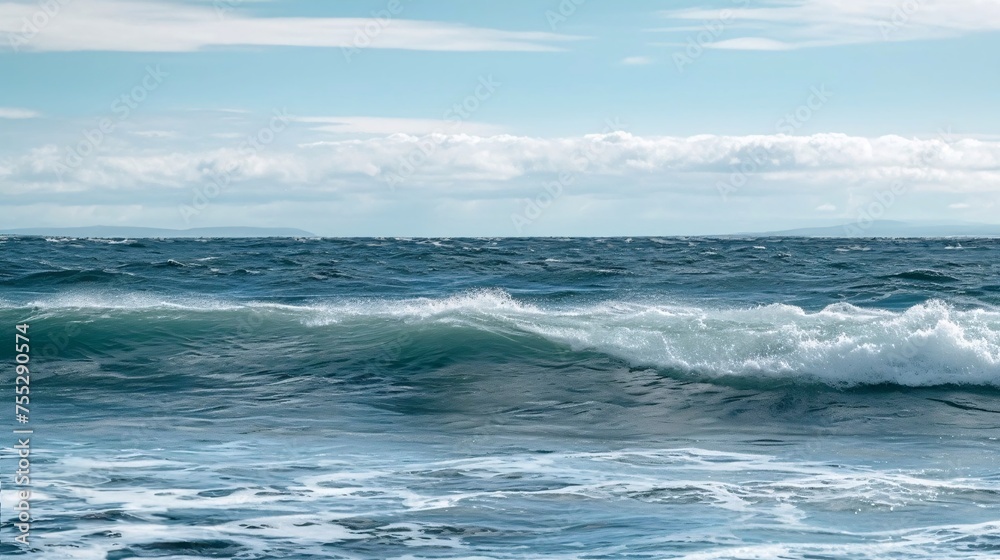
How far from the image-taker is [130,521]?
24.9 feet

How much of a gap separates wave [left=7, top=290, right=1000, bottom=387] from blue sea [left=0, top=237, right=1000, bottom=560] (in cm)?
6

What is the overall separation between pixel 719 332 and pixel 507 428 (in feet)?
22.1

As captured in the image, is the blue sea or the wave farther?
the wave

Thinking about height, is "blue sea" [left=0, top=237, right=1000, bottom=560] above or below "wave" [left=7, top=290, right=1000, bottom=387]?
below

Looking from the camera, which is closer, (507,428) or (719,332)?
(507,428)

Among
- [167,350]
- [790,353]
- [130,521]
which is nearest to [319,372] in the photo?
[167,350]

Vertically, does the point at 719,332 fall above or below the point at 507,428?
above

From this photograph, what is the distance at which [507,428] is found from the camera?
1222cm

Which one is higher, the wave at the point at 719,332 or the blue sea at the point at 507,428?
the wave at the point at 719,332

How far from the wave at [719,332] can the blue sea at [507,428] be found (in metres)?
0.06

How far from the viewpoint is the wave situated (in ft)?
49.3

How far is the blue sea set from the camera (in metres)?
7.41

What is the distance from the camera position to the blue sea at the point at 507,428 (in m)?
7.41

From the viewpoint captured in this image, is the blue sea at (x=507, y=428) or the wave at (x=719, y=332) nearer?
the blue sea at (x=507, y=428)
